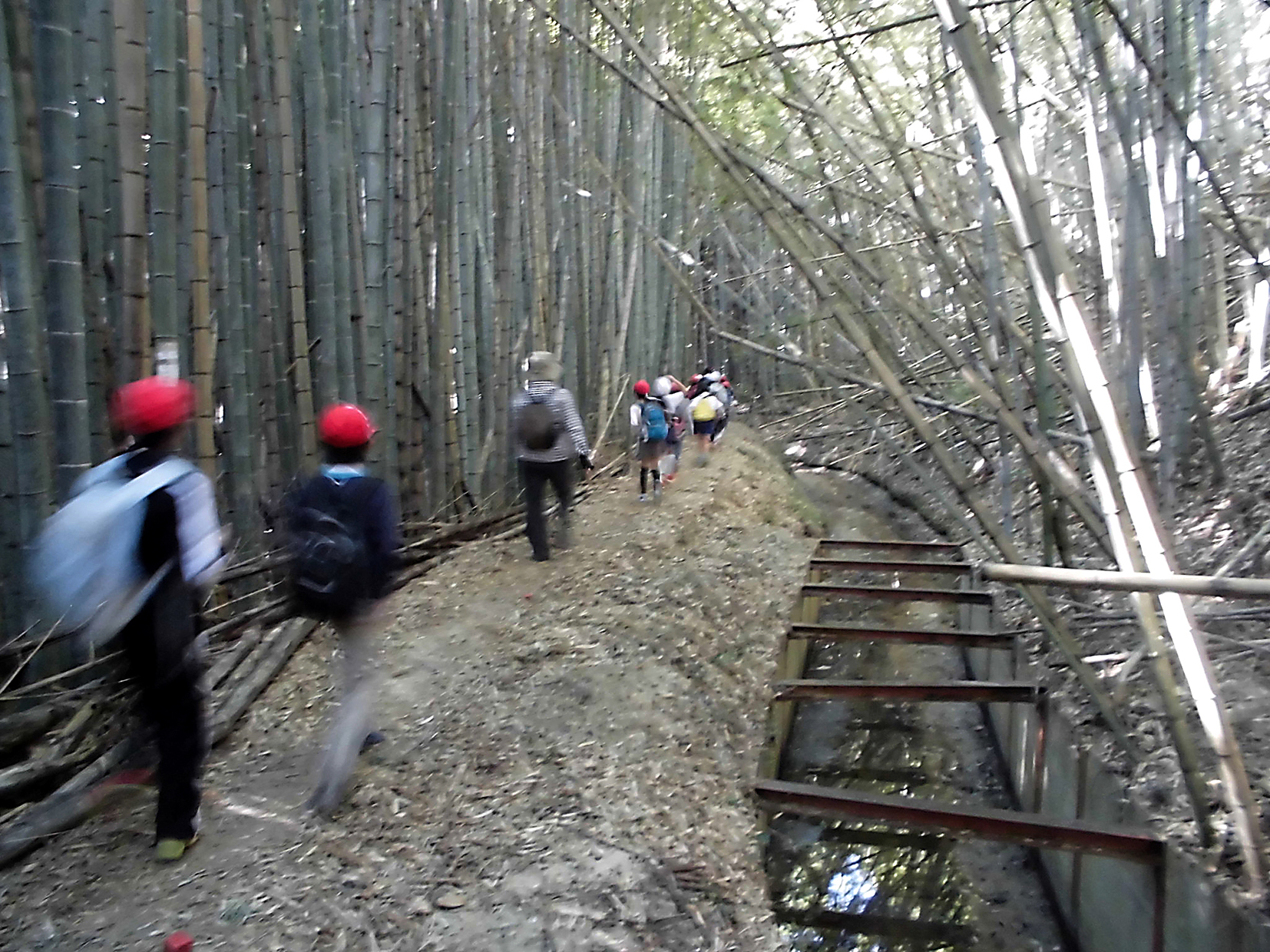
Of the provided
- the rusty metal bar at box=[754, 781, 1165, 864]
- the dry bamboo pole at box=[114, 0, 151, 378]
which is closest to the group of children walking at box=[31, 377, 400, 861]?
the dry bamboo pole at box=[114, 0, 151, 378]

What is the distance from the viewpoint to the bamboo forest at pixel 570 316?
269 centimetres

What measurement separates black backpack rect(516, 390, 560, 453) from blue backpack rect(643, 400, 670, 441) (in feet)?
7.52

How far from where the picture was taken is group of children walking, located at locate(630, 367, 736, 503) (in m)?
7.35

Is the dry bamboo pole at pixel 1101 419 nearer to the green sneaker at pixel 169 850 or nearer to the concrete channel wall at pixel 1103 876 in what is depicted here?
the concrete channel wall at pixel 1103 876

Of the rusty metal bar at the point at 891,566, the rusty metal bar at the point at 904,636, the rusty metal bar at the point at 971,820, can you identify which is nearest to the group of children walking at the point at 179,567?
the rusty metal bar at the point at 971,820

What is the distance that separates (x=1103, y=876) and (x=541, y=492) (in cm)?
321

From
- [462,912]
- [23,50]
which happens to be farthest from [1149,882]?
[23,50]

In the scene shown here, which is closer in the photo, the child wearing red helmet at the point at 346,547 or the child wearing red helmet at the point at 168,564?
the child wearing red helmet at the point at 168,564

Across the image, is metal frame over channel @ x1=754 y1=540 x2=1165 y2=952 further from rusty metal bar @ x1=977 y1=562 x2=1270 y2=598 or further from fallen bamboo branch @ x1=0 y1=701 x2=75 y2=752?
fallen bamboo branch @ x1=0 y1=701 x2=75 y2=752

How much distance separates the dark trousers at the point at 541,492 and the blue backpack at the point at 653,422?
1.89 m

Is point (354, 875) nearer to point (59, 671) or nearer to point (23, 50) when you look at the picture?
point (59, 671)

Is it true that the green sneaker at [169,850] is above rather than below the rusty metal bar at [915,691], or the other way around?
above

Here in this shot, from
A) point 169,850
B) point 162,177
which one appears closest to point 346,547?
point 169,850

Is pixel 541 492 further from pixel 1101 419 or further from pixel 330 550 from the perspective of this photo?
pixel 1101 419
